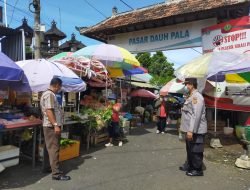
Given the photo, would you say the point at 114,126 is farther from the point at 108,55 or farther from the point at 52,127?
the point at 52,127

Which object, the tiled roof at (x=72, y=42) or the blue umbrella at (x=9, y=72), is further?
the tiled roof at (x=72, y=42)

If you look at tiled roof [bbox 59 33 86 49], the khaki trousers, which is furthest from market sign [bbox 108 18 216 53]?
tiled roof [bbox 59 33 86 49]

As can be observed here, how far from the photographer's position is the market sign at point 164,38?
12672mm

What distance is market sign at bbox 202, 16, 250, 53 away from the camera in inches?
412

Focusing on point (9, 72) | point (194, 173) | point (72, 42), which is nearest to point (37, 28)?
point (9, 72)

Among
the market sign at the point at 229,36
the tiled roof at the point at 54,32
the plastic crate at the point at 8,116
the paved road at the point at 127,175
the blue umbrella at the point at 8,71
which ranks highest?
the tiled roof at the point at 54,32

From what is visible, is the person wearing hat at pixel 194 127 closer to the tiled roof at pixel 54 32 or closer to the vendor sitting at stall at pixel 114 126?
the vendor sitting at stall at pixel 114 126

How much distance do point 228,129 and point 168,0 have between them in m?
7.53

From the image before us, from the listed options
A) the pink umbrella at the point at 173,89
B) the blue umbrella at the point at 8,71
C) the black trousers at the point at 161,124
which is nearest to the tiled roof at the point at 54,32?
the pink umbrella at the point at 173,89

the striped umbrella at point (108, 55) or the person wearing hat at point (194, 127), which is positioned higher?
the striped umbrella at point (108, 55)

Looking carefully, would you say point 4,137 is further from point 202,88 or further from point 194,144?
point 202,88

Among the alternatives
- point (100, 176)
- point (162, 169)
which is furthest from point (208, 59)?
point (100, 176)

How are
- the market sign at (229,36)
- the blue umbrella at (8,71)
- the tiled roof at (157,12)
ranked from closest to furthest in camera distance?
the blue umbrella at (8,71), the market sign at (229,36), the tiled roof at (157,12)

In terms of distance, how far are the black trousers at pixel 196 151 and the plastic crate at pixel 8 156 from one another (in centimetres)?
371
